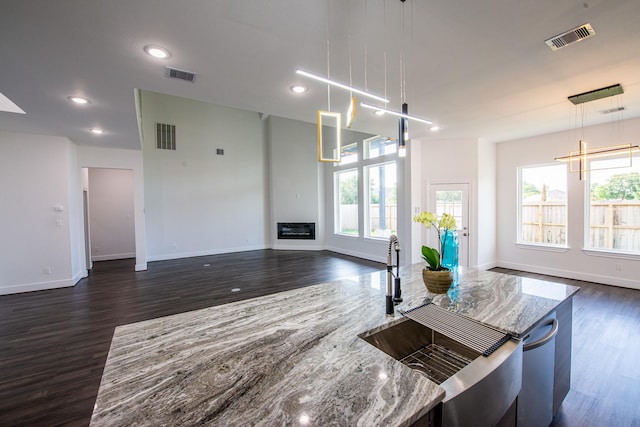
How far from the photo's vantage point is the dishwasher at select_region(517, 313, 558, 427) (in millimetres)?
1379

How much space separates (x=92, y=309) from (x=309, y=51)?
4.57 metres

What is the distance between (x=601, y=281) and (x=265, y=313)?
6291 mm

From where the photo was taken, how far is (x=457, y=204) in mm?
5801

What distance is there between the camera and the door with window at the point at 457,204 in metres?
5.73

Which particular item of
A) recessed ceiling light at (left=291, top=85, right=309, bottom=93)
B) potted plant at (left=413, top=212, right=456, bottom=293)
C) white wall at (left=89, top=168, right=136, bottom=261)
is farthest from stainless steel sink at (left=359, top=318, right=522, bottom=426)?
white wall at (left=89, top=168, right=136, bottom=261)

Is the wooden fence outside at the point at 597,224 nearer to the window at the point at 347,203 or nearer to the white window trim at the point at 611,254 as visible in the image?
the white window trim at the point at 611,254

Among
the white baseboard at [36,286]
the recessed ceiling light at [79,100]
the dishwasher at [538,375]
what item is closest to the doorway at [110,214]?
the white baseboard at [36,286]

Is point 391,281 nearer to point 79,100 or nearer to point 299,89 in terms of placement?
point 299,89

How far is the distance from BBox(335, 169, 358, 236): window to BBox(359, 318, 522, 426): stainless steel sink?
20.8ft

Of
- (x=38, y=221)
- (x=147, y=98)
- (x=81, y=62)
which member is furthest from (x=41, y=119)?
(x=147, y=98)

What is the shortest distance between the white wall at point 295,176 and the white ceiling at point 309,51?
506 centimetres

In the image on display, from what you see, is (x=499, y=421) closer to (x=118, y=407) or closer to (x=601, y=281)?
(x=118, y=407)

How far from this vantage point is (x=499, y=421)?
1180 mm

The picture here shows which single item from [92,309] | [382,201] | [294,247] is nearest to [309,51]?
[92,309]
